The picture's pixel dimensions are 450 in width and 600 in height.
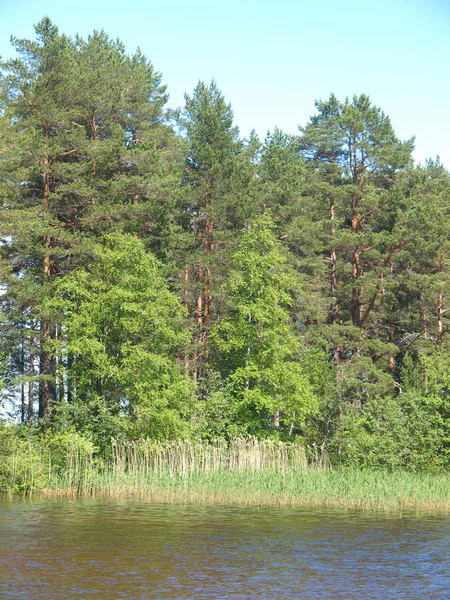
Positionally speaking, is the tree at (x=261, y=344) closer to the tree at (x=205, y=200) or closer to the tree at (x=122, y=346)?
the tree at (x=205, y=200)

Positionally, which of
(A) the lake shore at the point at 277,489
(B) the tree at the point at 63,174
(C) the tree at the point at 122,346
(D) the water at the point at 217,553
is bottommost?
(D) the water at the point at 217,553

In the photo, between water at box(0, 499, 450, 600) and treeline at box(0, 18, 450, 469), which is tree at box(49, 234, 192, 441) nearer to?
treeline at box(0, 18, 450, 469)

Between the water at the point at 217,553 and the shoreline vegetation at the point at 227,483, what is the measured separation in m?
1.27

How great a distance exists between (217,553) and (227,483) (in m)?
8.94

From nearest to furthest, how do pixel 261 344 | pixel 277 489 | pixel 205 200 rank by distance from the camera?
pixel 277 489, pixel 261 344, pixel 205 200

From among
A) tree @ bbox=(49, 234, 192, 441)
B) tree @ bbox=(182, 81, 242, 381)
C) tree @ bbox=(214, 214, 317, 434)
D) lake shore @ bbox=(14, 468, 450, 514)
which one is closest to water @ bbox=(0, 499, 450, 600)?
lake shore @ bbox=(14, 468, 450, 514)

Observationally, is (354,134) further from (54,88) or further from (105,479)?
(105,479)

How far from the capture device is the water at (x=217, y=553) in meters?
13.3

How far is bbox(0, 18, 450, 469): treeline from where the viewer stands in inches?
1273

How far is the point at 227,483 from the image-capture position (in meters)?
25.5

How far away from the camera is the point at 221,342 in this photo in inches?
1432

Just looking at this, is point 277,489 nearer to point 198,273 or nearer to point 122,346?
point 122,346

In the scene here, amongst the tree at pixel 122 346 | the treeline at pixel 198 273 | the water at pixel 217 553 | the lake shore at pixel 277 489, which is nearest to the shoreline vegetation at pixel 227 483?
the lake shore at pixel 277 489

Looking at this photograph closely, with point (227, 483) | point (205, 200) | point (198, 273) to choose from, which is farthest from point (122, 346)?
point (205, 200)
